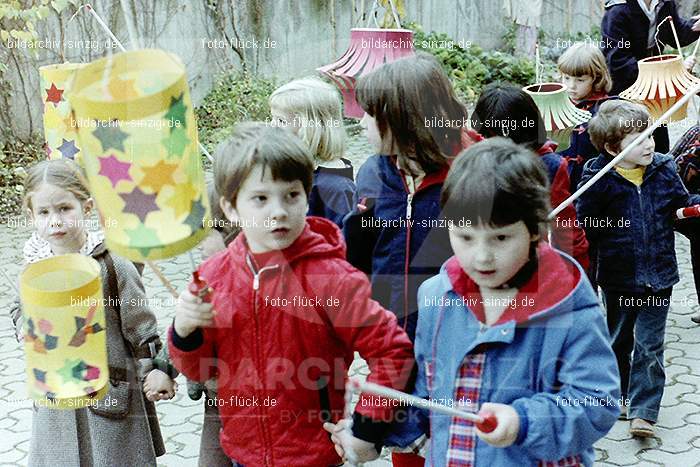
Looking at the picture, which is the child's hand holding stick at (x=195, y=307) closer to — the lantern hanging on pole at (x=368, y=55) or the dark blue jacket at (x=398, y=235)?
the dark blue jacket at (x=398, y=235)

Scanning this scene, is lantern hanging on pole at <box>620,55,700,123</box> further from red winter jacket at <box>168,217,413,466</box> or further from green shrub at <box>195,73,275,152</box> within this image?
green shrub at <box>195,73,275,152</box>

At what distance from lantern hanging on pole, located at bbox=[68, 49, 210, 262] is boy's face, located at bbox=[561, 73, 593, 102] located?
320 centimetres

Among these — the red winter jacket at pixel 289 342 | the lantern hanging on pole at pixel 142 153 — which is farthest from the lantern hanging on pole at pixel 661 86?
the lantern hanging on pole at pixel 142 153

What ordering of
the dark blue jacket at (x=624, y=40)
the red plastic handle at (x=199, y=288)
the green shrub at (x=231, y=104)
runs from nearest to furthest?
the red plastic handle at (x=199, y=288), the dark blue jacket at (x=624, y=40), the green shrub at (x=231, y=104)

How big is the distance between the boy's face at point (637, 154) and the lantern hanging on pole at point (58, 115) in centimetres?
213

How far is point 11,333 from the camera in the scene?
569 cm

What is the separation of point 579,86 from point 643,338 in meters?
1.44

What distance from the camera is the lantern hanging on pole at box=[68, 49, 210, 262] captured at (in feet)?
6.70

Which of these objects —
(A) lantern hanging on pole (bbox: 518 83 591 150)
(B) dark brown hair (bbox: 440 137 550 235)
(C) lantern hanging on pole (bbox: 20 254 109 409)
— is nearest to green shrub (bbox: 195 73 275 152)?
(A) lantern hanging on pole (bbox: 518 83 591 150)

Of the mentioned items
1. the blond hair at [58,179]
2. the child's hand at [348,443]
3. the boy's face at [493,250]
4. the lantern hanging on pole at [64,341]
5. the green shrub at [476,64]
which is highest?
the boy's face at [493,250]

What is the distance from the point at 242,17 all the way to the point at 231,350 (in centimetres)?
851

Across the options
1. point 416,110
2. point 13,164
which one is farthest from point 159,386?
point 13,164

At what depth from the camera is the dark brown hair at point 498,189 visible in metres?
2.17

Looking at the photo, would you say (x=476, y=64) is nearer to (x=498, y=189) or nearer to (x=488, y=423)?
(x=498, y=189)
